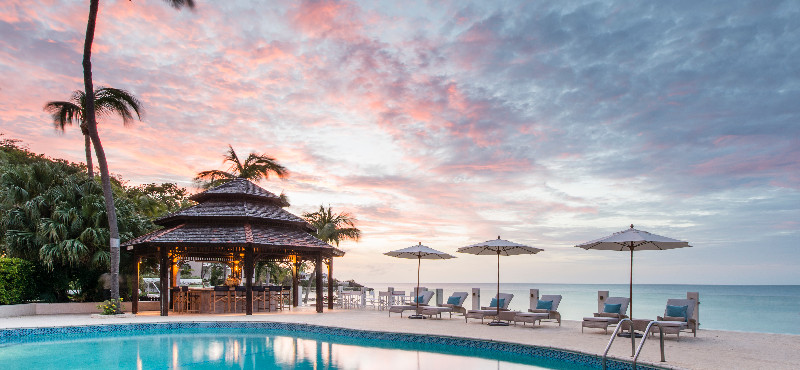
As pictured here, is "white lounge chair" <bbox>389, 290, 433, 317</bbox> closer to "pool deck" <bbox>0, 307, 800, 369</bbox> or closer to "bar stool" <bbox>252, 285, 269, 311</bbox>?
"pool deck" <bbox>0, 307, 800, 369</bbox>

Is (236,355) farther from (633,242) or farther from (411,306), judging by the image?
(633,242)

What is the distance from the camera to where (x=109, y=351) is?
12305 millimetres

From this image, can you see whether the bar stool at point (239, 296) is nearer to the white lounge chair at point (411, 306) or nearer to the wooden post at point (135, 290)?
the wooden post at point (135, 290)

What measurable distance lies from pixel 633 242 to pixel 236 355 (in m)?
8.78

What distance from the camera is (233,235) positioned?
1772cm

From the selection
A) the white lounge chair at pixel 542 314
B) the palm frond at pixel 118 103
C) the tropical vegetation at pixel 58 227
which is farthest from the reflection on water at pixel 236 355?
the palm frond at pixel 118 103

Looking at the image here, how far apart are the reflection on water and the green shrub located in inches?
218

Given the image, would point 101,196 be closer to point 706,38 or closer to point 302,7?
point 302,7

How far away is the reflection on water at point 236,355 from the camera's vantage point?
1059cm

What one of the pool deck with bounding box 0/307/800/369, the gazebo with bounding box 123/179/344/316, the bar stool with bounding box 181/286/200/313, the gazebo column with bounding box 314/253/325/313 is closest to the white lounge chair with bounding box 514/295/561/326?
the pool deck with bounding box 0/307/800/369

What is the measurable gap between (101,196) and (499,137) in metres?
14.0

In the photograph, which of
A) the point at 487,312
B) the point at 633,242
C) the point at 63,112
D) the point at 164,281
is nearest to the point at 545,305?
the point at 487,312

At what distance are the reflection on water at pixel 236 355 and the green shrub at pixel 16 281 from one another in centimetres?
553

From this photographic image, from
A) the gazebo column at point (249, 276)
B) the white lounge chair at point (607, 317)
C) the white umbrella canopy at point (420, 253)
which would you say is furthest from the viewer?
the gazebo column at point (249, 276)
